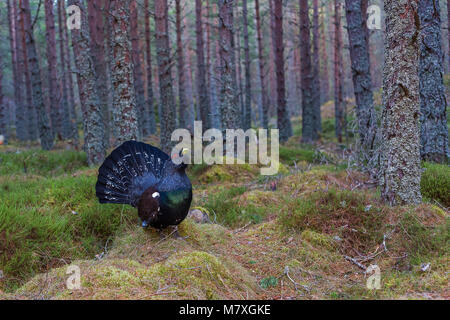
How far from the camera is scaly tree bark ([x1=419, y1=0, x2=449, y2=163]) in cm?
643

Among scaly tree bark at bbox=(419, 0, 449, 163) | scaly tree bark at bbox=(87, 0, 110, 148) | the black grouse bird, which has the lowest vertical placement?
the black grouse bird

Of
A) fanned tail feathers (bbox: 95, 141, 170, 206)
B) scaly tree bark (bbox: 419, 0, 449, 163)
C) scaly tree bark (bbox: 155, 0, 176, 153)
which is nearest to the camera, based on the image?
fanned tail feathers (bbox: 95, 141, 170, 206)

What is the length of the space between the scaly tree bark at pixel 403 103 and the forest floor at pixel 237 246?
0.32 meters

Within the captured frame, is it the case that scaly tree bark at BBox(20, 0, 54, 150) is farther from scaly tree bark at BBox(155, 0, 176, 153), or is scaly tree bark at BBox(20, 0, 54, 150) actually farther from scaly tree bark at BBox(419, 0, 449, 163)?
scaly tree bark at BBox(419, 0, 449, 163)

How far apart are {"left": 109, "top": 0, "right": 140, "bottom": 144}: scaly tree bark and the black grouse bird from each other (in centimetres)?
233

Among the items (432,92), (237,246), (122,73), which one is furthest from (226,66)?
(237,246)

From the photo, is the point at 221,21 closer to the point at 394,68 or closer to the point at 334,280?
the point at 394,68

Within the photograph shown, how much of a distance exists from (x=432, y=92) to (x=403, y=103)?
3057mm

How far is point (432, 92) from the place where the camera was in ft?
21.4

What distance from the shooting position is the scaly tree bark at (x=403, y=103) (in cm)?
409

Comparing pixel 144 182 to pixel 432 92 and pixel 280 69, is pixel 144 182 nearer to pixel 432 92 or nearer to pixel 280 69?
pixel 432 92

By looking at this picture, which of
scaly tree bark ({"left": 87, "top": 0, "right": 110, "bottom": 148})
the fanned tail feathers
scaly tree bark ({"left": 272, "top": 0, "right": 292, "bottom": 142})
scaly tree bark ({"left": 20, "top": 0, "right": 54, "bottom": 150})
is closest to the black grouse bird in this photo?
the fanned tail feathers
